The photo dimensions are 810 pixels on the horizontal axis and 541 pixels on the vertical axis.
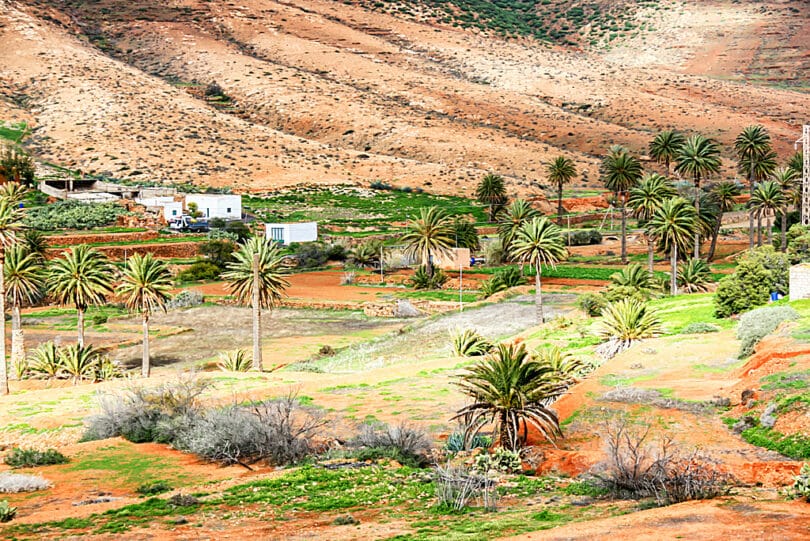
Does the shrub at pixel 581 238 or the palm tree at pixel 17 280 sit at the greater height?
the shrub at pixel 581 238

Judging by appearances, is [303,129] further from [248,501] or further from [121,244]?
[248,501]

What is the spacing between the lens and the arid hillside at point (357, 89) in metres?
122

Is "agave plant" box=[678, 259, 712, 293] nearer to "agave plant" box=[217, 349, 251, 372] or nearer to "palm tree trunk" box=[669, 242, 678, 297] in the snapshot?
"palm tree trunk" box=[669, 242, 678, 297]

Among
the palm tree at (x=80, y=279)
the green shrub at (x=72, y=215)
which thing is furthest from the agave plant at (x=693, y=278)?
the green shrub at (x=72, y=215)

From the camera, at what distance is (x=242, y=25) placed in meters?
173

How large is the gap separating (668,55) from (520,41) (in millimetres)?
24231

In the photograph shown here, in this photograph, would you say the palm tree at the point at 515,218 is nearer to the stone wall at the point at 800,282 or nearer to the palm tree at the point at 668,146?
the palm tree at the point at 668,146

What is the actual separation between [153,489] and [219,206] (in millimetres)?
74650

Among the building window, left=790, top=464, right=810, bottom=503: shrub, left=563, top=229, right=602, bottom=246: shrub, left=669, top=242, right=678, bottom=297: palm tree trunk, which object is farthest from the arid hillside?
left=790, top=464, right=810, bottom=503: shrub

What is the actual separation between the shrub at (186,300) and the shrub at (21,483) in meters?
46.3

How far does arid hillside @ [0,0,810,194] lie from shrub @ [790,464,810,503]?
96.2 meters

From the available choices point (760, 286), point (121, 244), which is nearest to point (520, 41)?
point (121, 244)

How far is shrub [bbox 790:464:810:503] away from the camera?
16453mm

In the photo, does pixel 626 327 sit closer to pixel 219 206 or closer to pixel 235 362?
pixel 235 362
